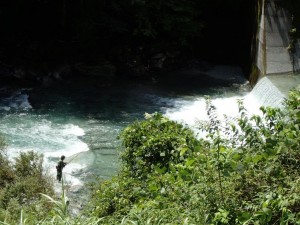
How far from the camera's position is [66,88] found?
14578 mm

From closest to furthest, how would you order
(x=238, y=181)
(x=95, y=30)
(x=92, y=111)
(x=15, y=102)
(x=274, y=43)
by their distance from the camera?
(x=238, y=181) < (x=92, y=111) < (x=15, y=102) < (x=274, y=43) < (x=95, y=30)

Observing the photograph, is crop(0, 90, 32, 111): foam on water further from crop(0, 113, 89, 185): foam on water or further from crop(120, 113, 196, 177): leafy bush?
crop(120, 113, 196, 177): leafy bush

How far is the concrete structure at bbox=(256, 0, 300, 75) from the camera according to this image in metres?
13.6

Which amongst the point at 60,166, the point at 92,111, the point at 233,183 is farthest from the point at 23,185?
the point at 92,111

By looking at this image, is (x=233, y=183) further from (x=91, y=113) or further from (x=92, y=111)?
(x=92, y=111)

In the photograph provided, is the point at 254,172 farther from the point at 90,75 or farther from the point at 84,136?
the point at 90,75

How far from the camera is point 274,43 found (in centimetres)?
1394

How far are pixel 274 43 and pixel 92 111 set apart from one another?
19.3 ft

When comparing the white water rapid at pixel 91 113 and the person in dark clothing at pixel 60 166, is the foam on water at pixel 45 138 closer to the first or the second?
the white water rapid at pixel 91 113

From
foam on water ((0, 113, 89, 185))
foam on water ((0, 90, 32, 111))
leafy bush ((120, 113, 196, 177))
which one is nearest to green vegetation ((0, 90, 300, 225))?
leafy bush ((120, 113, 196, 177))

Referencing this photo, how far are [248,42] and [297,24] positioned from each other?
2.83m

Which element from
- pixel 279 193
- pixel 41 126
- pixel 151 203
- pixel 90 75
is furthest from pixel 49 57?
pixel 279 193

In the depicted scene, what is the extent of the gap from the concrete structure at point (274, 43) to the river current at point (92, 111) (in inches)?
49.9

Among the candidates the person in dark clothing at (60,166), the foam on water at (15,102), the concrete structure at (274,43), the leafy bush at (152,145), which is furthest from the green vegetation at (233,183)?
the concrete structure at (274,43)
